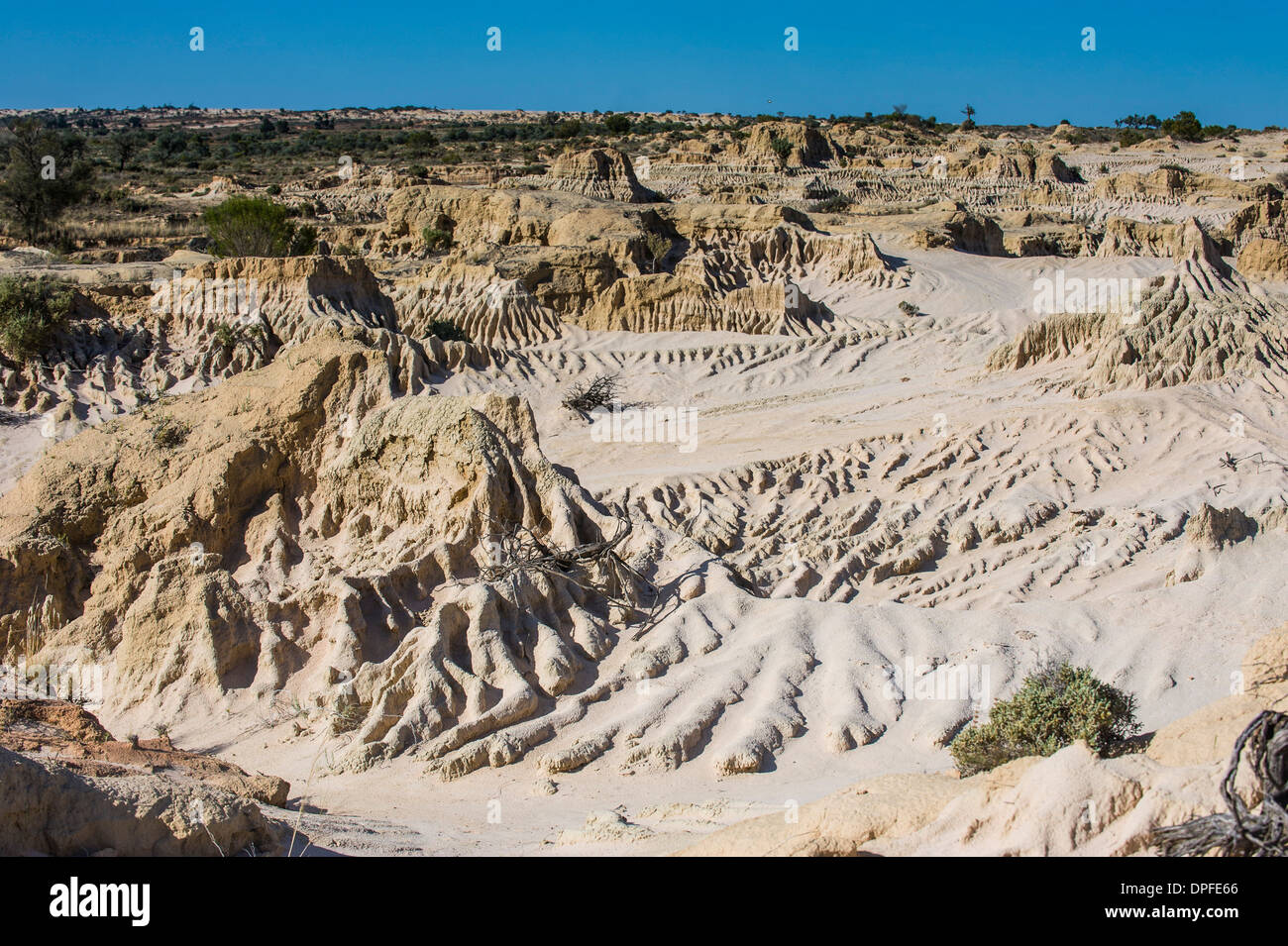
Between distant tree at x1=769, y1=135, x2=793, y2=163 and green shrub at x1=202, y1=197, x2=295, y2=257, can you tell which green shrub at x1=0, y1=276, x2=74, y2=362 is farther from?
distant tree at x1=769, y1=135, x2=793, y2=163

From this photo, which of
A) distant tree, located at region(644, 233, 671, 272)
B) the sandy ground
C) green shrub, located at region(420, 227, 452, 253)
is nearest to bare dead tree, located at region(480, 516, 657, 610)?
the sandy ground

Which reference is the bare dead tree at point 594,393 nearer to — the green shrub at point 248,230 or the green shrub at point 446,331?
the green shrub at point 446,331

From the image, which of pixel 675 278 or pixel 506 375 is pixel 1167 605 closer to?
pixel 506 375

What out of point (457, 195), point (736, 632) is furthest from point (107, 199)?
point (736, 632)

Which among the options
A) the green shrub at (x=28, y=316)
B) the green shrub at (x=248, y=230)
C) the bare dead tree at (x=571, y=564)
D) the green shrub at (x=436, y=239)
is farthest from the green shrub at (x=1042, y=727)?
the green shrub at (x=436, y=239)

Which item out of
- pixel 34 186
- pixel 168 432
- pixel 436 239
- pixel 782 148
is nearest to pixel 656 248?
pixel 436 239
